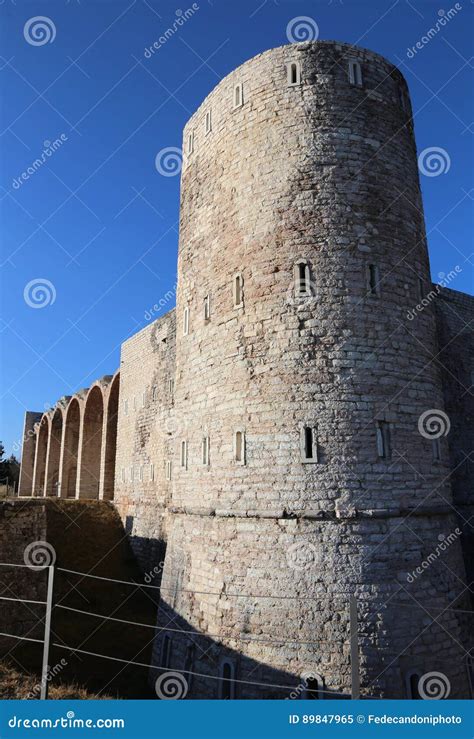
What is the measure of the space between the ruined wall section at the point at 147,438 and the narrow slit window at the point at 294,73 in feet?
28.9

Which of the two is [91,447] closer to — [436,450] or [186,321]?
[186,321]

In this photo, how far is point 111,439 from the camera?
22.7 meters

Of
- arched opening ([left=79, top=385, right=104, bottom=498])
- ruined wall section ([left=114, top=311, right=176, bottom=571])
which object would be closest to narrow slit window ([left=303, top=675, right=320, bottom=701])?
ruined wall section ([left=114, top=311, right=176, bottom=571])

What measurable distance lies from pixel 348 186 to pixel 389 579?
648cm

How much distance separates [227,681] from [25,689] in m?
2.89

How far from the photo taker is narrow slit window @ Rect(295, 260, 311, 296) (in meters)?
8.47

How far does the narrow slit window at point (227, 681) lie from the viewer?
7593 mm

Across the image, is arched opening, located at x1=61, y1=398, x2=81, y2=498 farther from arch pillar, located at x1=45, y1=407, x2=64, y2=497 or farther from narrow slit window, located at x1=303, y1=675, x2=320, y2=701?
narrow slit window, located at x1=303, y1=675, x2=320, y2=701

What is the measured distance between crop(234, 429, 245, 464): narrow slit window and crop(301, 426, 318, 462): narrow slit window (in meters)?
1.06

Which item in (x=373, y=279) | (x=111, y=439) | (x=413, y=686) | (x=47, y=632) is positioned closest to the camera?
(x=47, y=632)

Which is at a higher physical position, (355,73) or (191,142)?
(191,142)

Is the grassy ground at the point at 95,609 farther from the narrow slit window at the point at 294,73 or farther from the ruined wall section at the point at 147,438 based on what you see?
the narrow slit window at the point at 294,73

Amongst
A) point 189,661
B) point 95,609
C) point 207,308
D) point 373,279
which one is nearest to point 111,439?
point 95,609

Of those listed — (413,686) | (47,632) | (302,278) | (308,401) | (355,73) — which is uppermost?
(355,73)
